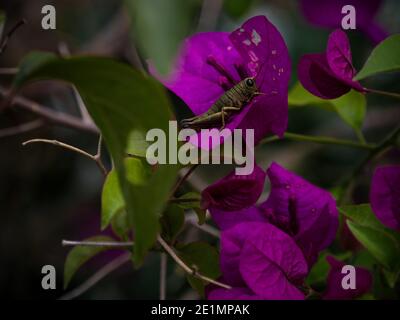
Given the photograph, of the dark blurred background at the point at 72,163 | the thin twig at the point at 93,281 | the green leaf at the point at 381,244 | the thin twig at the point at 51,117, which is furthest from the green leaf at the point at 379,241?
the dark blurred background at the point at 72,163

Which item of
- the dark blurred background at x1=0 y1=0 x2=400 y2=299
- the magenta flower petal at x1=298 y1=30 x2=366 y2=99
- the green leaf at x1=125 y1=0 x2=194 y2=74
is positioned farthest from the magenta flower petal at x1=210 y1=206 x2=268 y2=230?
the dark blurred background at x1=0 y1=0 x2=400 y2=299

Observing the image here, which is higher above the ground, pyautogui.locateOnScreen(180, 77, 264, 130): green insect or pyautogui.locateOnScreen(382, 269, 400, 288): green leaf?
pyautogui.locateOnScreen(180, 77, 264, 130): green insect

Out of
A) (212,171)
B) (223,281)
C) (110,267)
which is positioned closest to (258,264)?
(223,281)

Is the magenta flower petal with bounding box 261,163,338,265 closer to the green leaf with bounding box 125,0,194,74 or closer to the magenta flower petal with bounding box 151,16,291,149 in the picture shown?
the magenta flower petal with bounding box 151,16,291,149

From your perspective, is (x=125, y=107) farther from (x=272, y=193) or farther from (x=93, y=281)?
(x=93, y=281)

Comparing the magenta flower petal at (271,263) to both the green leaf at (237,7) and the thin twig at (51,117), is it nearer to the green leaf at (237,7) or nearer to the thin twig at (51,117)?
the thin twig at (51,117)

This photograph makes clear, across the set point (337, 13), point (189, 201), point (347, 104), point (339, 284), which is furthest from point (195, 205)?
point (337, 13)
